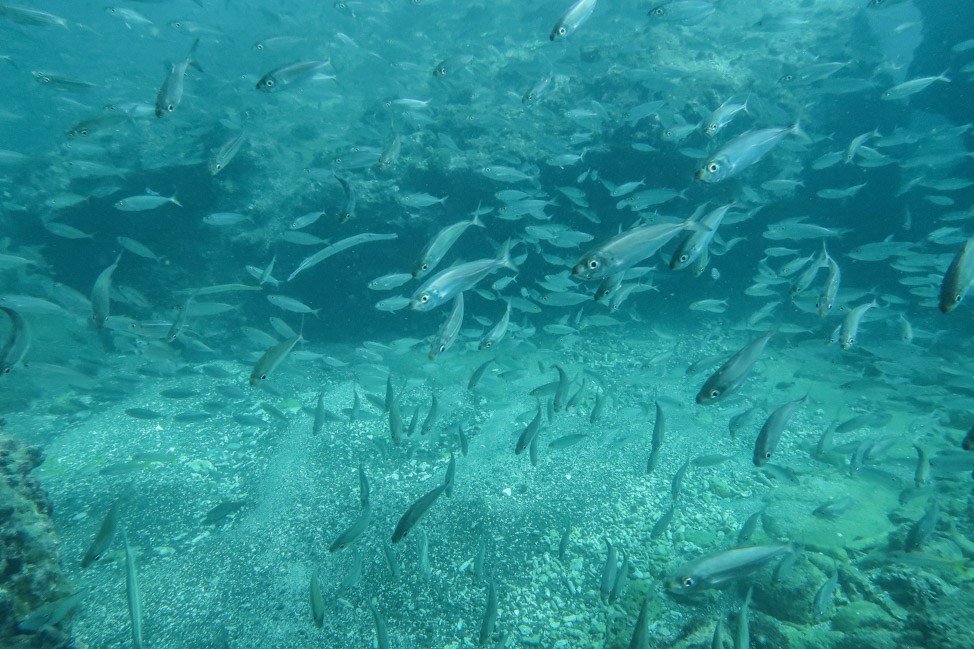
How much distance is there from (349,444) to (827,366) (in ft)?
37.5

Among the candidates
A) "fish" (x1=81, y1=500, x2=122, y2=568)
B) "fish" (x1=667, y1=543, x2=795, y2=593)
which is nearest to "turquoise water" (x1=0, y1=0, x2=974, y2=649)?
"fish" (x1=667, y1=543, x2=795, y2=593)

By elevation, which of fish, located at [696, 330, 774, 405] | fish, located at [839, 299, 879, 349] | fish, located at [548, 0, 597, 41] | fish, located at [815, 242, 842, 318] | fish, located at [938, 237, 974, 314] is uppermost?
fish, located at [548, 0, 597, 41]

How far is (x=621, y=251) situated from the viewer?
10.1 feet

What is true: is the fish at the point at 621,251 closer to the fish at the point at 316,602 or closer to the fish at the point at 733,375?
the fish at the point at 733,375

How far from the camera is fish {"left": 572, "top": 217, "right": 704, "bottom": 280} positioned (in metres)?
3.06

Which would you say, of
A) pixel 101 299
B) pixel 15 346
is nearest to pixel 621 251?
pixel 101 299

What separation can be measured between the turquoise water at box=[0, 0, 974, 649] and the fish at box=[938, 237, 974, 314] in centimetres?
3

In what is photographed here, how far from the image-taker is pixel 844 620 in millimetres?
3742

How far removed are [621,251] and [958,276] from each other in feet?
7.08

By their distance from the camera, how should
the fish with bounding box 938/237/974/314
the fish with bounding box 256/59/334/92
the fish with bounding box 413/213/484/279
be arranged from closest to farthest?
the fish with bounding box 938/237/974/314 < the fish with bounding box 413/213/484/279 < the fish with bounding box 256/59/334/92

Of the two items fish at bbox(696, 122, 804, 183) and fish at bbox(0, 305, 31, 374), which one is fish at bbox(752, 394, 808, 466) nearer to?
fish at bbox(696, 122, 804, 183)

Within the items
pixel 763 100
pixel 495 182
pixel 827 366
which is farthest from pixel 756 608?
pixel 763 100

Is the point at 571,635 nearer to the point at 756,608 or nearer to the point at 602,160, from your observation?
the point at 756,608

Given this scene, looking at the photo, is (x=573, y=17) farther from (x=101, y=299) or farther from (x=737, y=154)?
(x=101, y=299)
